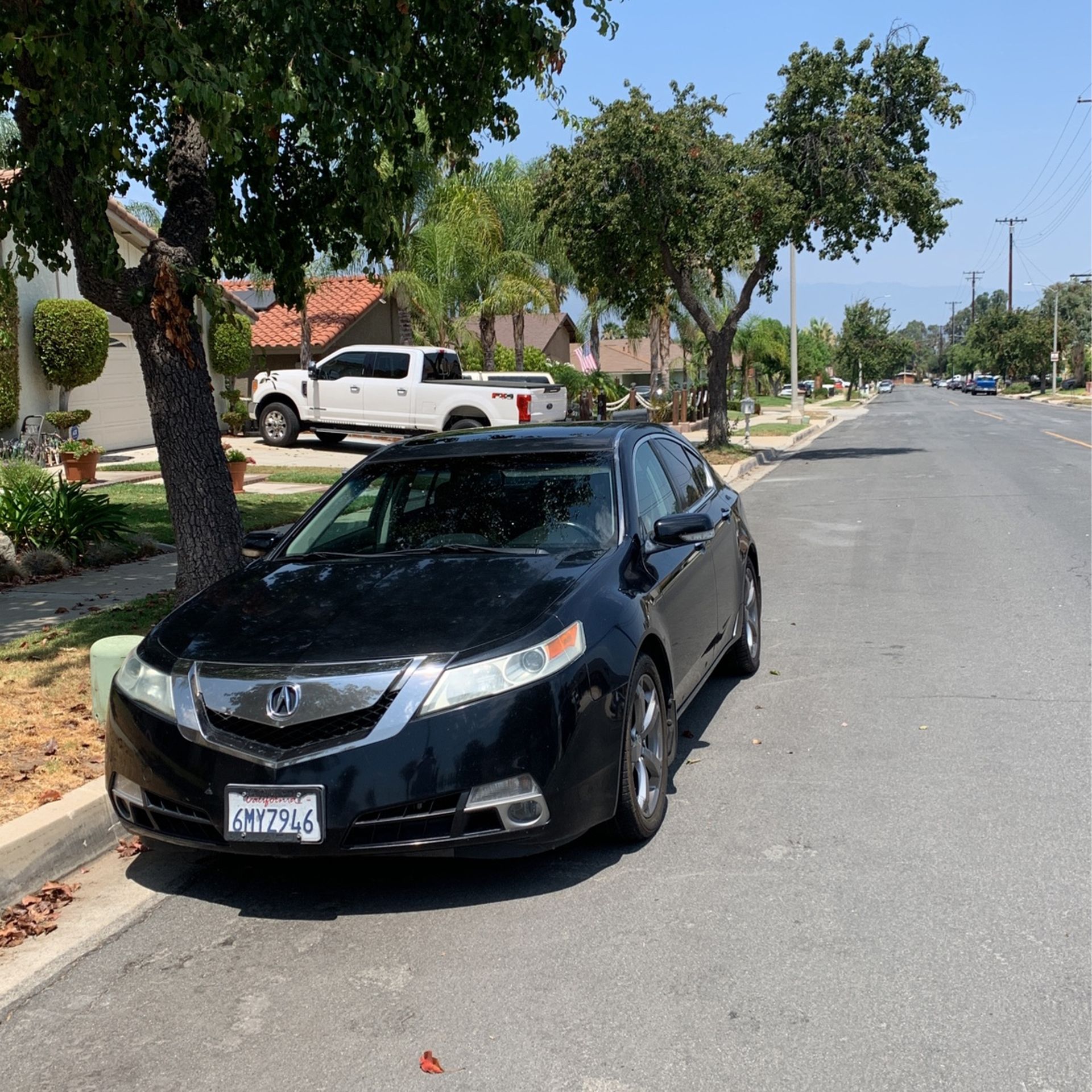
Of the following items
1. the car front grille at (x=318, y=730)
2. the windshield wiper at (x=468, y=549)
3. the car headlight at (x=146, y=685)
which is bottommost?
the car front grille at (x=318, y=730)

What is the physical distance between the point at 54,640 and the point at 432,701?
488 cm

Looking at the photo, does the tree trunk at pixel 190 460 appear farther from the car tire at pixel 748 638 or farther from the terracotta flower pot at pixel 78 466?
the terracotta flower pot at pixel 78 466

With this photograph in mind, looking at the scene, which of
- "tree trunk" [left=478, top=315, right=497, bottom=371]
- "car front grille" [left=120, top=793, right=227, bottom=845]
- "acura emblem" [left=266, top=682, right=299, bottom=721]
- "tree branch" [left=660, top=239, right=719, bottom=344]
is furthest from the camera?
"tree trunk" [left=478, top=315, right=497, bottom=371]

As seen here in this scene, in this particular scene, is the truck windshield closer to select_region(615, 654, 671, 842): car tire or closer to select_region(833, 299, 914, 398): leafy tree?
select_region(615, 654, 671, 842): car tire

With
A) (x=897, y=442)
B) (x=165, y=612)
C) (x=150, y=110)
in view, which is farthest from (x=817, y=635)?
(x=897, y=442)

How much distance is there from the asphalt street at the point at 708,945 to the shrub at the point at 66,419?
16.0 metres

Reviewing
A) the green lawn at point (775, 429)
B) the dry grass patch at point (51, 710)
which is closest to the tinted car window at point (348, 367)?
the green lawn at point (775, 429)

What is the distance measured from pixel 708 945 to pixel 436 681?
4.05ft

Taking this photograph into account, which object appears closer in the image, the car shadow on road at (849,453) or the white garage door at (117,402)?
the white garage door at (117,402)

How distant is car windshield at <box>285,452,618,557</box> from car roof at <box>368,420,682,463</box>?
6 cm

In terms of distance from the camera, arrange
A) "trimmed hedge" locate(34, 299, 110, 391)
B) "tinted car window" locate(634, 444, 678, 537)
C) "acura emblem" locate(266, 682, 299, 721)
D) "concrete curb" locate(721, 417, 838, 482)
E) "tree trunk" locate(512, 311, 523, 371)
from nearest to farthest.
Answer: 1. "acura emblem" locate(266, 682, 299, 721)
2. "tinted car window" locate(634, 444, 678, 537)
3. "trimmed hedge" locate(34, 299, 110, 391)
4. "concrete curb" locate(721, 417, 838, 482)
5. "tree trunk" locate(512, 311, 523, 371)

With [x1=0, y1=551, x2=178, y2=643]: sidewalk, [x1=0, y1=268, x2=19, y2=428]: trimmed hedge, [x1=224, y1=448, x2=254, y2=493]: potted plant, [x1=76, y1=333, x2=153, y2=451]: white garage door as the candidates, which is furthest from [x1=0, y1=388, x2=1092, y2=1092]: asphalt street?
[x1=76, y1=333, x2=153, y2=451]: white garage door

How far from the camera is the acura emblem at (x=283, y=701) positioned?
4.34m

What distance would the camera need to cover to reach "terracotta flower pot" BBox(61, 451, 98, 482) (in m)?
→ 16.9
